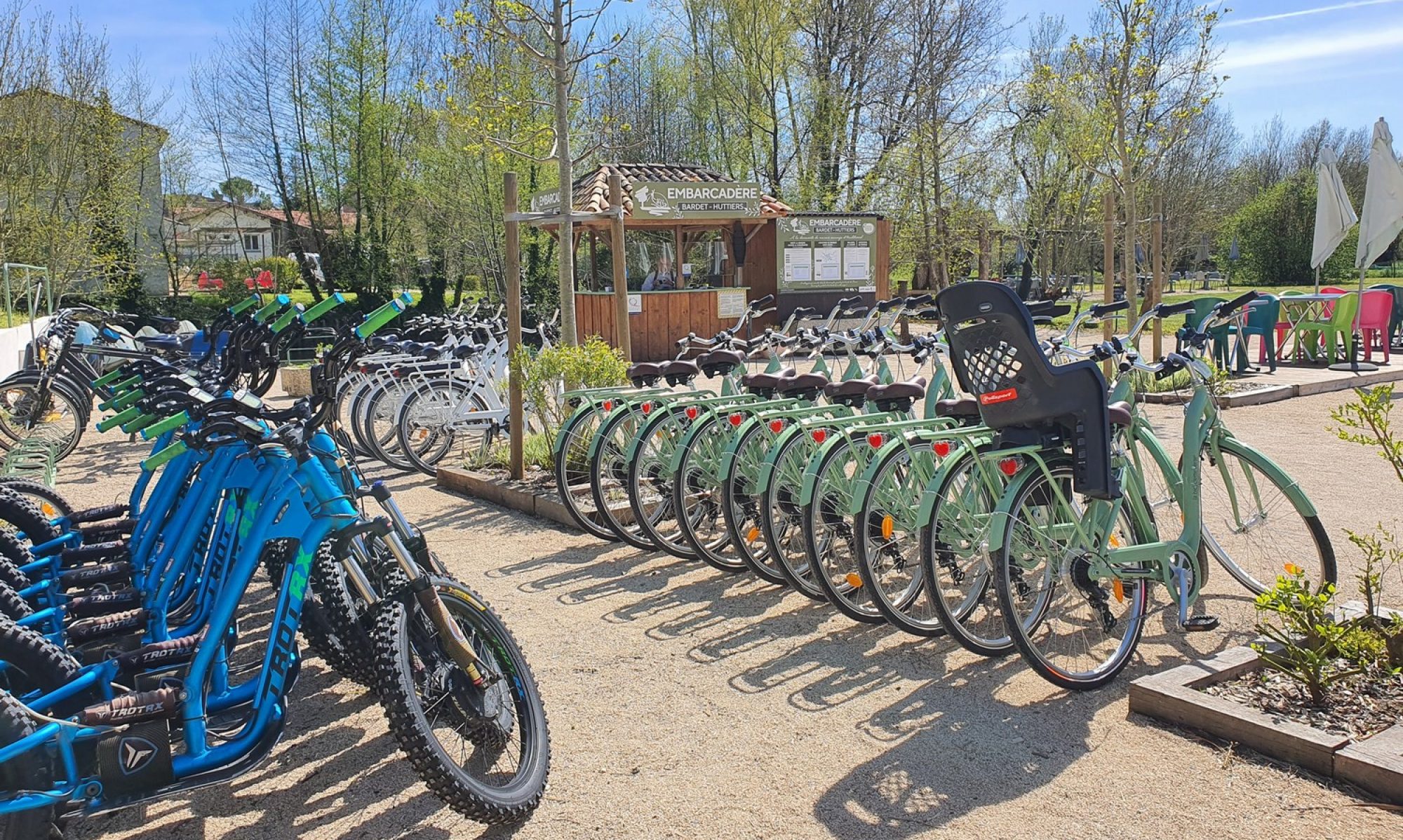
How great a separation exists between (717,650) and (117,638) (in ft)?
6.83

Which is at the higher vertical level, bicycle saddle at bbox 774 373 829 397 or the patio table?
the patio table

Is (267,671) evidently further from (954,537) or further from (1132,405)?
(1132,405)

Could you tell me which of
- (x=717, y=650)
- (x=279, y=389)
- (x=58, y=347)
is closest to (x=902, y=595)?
(x=717, y=650)

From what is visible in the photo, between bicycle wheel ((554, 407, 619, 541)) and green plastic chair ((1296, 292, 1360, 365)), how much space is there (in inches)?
407

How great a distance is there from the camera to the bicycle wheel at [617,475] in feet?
17.8

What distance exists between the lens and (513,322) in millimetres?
6574

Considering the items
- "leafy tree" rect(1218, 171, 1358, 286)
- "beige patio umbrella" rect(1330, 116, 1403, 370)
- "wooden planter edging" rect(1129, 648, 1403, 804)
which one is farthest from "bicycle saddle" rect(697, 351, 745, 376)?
"leafy tree" rect(1218, 171, 1358, 286)

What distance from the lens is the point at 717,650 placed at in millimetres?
3969

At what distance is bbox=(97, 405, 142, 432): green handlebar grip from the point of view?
3.83 meters

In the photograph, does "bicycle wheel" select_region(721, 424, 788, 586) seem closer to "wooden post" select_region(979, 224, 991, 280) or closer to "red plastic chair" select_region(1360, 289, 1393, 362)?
"red plastic chair" select_region(1360, 289, 1393, 362)

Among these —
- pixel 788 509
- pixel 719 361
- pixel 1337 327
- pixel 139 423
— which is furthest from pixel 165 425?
pixel 1337 327

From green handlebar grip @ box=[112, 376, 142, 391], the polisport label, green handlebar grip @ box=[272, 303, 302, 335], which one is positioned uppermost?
green handlebar grip @ box=[272, 303, 302, 335]

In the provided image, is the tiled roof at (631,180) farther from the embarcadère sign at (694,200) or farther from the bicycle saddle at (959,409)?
the bicycle saddle at (959,409)

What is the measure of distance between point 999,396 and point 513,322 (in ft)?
12.5
